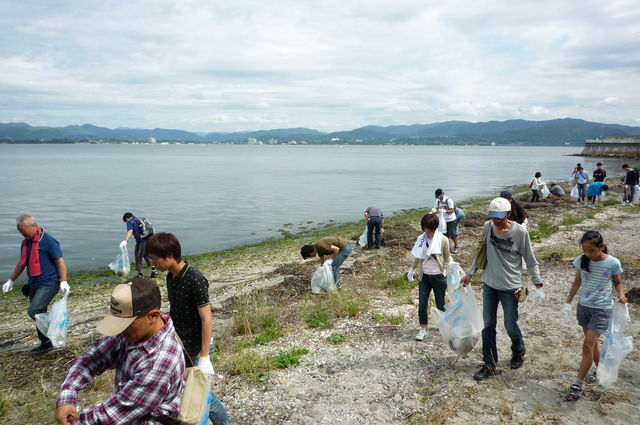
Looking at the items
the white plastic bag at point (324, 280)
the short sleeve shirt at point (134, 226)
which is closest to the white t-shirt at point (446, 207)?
the white plastic bag at point (324, 280)

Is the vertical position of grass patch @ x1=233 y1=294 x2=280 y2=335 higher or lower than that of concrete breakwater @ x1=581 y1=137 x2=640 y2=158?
lower

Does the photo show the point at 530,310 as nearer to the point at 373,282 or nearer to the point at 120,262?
the point at 373,282

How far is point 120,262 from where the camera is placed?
1238 cm

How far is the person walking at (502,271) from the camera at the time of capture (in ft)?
15.1

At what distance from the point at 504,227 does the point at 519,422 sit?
2078 millimetres

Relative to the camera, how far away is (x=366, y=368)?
5.43 meters

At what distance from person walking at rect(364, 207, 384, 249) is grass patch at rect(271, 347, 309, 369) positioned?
782cm

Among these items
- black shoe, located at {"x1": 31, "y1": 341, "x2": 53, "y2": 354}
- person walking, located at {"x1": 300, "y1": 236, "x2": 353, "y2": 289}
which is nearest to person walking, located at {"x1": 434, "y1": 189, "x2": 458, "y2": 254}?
person walking, located at {"x1": 300, "y1": 236, "x2": 353, "y2": 289}

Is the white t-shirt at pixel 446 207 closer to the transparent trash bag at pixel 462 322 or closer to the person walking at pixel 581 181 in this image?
the transparent trash bag at pixel 462 322

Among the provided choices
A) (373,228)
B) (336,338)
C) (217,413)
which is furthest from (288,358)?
(373,228)

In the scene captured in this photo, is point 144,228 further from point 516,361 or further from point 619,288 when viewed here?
point 619,288

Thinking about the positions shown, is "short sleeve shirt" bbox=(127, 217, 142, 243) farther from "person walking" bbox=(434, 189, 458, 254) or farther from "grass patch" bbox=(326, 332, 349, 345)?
"person walking" bbox=(434, 189, 458, 254)

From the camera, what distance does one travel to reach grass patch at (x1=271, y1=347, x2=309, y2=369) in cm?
550

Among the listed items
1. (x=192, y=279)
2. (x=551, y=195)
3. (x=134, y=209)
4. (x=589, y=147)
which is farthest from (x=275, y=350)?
(x=589, y=147)
